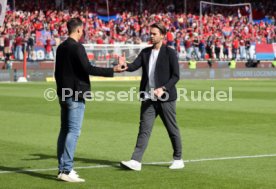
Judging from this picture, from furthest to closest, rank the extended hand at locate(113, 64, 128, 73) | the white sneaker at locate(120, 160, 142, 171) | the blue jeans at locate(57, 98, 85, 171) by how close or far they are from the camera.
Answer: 1. the white sneaker at locate(120, 160, 142, 171)
2. the extended hand at locate(113, 64, 128, 73)
3. the blue jeans at locate(57, 98, 85, 171)

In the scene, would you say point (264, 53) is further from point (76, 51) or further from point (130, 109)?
point (76, 51)

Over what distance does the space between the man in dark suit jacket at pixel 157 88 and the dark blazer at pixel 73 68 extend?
1.14m

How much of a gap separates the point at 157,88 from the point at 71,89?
1461 mm

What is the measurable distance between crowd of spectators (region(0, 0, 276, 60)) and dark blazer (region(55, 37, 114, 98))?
34910 millimetres

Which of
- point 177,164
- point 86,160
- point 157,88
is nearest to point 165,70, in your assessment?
point 157,88

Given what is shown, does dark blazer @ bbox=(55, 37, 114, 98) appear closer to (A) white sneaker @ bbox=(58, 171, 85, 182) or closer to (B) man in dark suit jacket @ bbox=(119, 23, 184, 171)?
(A) white sneaker @ bbox=(58, 171, 85, 182)

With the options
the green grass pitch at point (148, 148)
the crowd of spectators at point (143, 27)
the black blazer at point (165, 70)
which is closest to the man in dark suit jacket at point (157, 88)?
the black blazer at point (165, 70)

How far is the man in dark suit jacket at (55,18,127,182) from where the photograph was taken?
9727 mm

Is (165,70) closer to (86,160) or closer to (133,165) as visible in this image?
(133,165)

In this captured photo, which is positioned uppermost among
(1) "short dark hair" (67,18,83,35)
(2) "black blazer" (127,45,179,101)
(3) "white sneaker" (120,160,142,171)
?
(1) "short dark hair" (67,18,83,35)

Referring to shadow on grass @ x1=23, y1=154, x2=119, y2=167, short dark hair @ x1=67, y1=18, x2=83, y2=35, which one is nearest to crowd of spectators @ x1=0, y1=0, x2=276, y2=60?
shadow on grass @ x1=23, y1=154, x2=119, y2=167

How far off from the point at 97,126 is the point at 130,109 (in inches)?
196

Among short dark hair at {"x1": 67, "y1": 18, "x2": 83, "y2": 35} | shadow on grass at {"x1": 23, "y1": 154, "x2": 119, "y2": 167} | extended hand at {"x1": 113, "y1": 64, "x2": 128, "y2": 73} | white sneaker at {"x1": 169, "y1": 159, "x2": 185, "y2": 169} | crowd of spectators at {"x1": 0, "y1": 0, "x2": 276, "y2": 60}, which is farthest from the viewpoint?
crowd of spectators at {"x1": 0, "y1": 0, "x2": 276, "y2": 60}

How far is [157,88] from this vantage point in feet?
35.2
